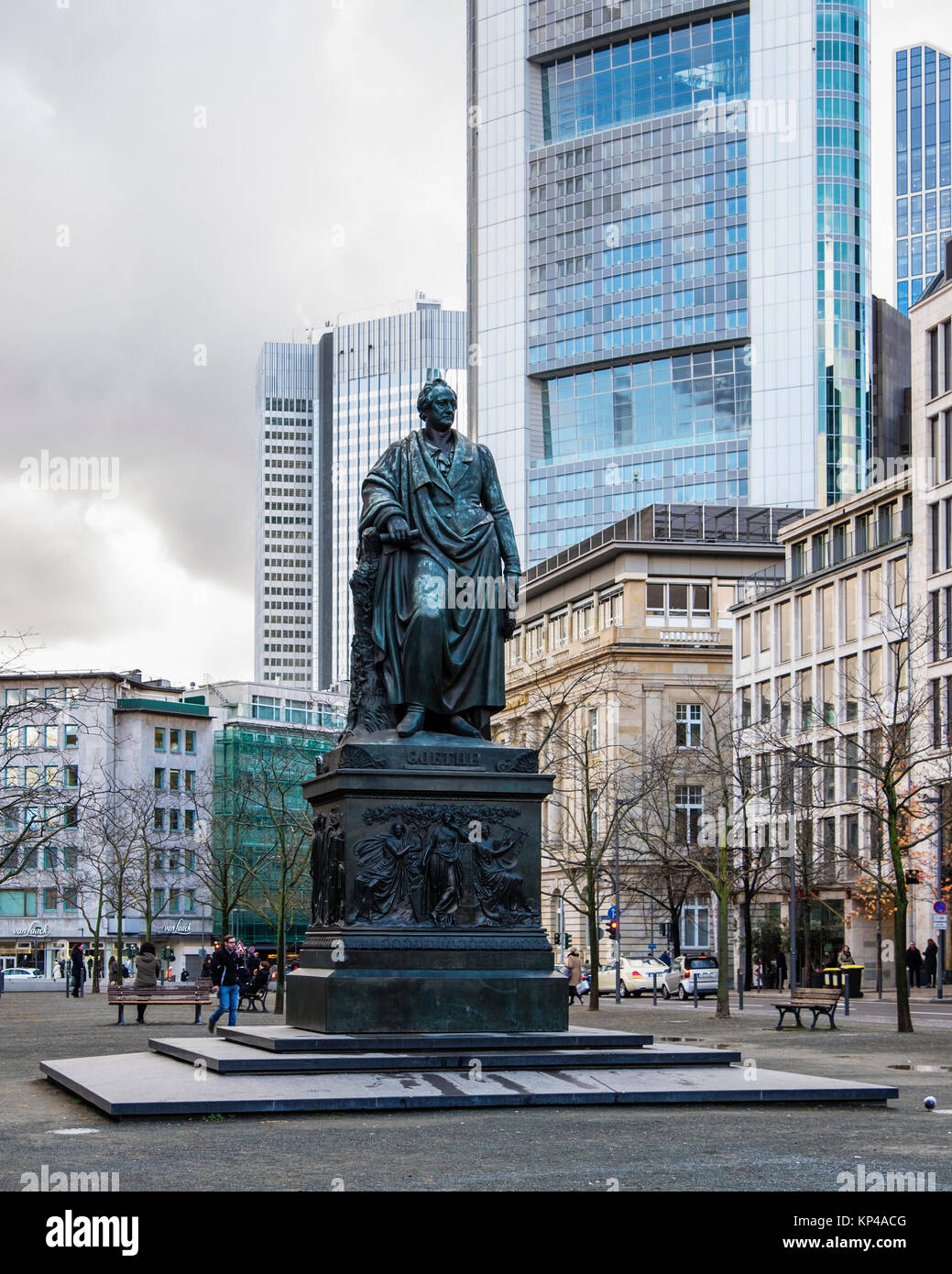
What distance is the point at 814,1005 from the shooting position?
32.7 m

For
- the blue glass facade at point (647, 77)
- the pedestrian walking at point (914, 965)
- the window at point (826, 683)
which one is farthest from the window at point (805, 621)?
the blue glass facade at point (647, 77)

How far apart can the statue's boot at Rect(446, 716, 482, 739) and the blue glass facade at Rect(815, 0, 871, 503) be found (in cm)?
11050

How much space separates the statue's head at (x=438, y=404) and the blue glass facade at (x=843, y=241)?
109660 mm

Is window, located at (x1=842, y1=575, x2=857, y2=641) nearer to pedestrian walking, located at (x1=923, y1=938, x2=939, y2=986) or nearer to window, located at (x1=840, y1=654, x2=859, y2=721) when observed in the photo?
window, located at (x1=840, y1=654, x2=859, y2=721)

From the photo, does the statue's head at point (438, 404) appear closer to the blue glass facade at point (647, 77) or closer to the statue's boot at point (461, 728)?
the statue's boot at point (461, 728)

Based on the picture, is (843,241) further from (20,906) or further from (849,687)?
(20,906)

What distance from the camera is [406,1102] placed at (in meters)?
13.4

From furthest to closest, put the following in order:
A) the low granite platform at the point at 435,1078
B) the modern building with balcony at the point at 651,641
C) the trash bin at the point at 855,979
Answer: the modern building with balcony at the point at 651,641 < the trash bin at the point at 855,979 < the low granite platform at the point at 435,1078

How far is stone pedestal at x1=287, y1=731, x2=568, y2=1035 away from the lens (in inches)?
625

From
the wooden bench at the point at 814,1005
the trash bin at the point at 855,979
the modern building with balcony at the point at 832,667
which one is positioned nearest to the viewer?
the wooden bench at the point at 814,1005

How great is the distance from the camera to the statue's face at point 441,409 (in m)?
17.9

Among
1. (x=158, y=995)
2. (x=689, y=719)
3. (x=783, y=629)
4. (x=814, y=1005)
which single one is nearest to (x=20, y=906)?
(x=689, y=719)

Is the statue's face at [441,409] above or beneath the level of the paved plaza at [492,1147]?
above
